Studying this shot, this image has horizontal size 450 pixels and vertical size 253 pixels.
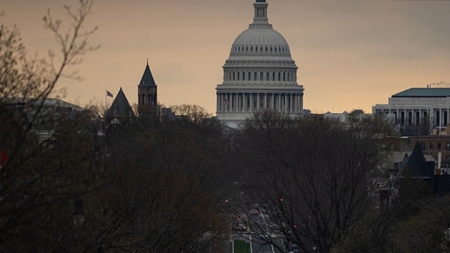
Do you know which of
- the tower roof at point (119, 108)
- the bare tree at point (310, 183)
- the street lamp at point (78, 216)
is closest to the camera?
the street lamp at point (78, 216)

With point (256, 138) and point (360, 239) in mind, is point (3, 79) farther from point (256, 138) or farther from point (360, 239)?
point (256, 138)

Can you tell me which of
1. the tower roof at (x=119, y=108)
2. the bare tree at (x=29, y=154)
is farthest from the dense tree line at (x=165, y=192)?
the tower roof at (x=119, y=108)

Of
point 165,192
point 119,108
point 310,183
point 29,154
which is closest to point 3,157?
point 29,154

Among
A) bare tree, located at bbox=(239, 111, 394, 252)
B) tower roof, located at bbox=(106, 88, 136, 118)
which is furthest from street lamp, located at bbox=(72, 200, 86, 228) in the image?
tower roof, located at bbox=(106, 88, 136, 118)

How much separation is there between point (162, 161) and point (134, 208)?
31.3 metres

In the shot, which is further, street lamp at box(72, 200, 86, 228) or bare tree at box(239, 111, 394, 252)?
bare tree at box(239, 111, 394, 252)

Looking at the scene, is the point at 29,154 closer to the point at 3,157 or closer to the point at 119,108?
the point at 3,157

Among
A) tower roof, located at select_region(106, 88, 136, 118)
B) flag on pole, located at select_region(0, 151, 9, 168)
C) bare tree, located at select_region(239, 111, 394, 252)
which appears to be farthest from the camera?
tower roof, located at select_region(106, 88, 136, 118)

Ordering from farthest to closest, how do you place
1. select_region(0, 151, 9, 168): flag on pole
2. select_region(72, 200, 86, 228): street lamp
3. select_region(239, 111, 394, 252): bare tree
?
select_region(239, 111, 394, 252): bare tree < select_region(72, 200, 86, 228): street lamp < select_region(0, 151, 9, 168): flag on pole

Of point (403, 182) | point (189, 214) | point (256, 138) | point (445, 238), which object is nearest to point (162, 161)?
point (403, 182)

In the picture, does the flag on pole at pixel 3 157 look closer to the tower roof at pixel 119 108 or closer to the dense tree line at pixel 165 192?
the dense tree line at pixel 165 192

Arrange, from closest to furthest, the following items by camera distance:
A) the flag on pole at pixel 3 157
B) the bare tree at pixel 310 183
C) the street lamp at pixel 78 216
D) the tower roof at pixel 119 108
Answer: the flag on pole at pixel 3 157 < the street lamp at pixel 78 216 < the bare tree at pixel 310 183 < the tower roof at pixel 119 108

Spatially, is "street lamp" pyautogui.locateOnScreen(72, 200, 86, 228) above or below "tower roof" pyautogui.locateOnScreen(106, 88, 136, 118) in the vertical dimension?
below

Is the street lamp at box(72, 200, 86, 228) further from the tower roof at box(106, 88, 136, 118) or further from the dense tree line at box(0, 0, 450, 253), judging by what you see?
the tower roof at box(106, 88, 136, 118)
